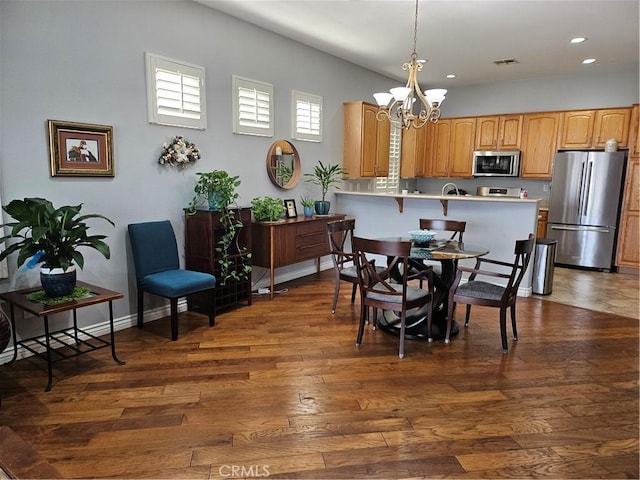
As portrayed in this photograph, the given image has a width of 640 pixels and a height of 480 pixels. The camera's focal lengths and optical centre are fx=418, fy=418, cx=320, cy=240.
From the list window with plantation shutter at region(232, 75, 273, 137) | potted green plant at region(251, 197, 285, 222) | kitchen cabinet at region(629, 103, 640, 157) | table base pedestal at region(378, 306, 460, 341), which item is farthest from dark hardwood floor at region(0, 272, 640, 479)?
kitchen cabinet at region(629, 103, 640, 157)

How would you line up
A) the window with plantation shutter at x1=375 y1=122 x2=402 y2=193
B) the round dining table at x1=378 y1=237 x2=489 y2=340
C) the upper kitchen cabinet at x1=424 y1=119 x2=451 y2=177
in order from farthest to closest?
the upper kitchen cabinet at x1=424 y1=119 x2=451 y2=177 → the window with plantation shutter at x1=375 y1=122 x2=402 y2=193 → the round dining table at x1=378 y1=237 x2=489 y2=340

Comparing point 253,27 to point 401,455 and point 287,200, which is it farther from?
point 401,455

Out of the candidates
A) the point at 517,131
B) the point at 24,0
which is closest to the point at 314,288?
the point at 24,0

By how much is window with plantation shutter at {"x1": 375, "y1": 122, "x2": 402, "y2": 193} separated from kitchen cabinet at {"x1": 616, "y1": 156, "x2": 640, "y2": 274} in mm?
3259

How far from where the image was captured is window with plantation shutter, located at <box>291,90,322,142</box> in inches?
197

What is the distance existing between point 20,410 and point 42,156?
Answer: 166 centimetres

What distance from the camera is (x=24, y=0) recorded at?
2.73m

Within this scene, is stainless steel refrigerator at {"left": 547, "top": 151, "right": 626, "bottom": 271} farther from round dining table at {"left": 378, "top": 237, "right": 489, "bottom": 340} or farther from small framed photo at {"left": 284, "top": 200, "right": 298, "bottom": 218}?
small framed photo at {"left": 284, "top": 200, "right": 298, "bottom": 218}

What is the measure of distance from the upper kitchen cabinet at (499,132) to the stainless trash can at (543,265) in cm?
257

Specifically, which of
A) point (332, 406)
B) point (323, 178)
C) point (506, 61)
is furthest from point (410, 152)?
point (332, 406)

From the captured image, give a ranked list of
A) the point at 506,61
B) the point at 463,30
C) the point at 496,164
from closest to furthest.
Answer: the point at 463,30 → the point at 506,61 → the point at 496,164

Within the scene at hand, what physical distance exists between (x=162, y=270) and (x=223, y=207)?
0.75m

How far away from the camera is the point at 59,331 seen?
311 cm

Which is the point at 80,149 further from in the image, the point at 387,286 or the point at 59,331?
the point at 387,286
